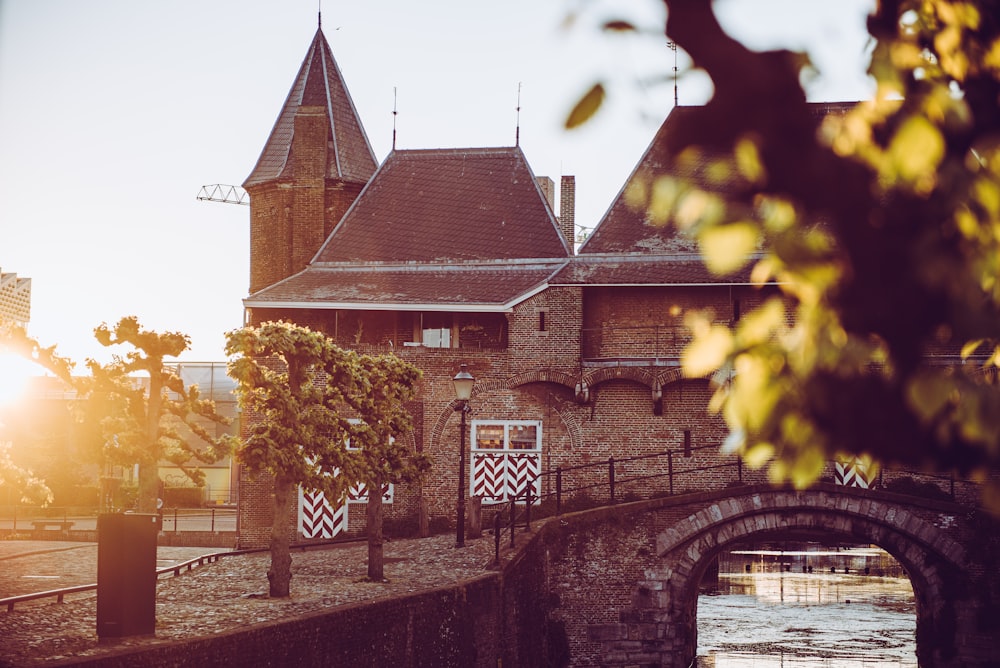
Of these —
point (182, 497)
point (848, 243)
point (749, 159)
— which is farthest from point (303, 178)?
point (848, 243)

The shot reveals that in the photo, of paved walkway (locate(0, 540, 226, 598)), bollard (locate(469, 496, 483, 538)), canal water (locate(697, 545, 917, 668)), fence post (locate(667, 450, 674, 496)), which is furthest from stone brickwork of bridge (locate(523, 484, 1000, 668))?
paved walkway (locate(0, 540, 226, 598))

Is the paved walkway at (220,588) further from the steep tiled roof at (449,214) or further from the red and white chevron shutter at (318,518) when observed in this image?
the steep tiled roof at (449,214)

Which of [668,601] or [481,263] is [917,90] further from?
[481,263]

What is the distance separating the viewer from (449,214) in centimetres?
3120

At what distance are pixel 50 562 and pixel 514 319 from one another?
963 cm

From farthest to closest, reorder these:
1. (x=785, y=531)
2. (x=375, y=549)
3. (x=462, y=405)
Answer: (x=785, y=531)
(x=462, y=405)
(x=375, y=549)

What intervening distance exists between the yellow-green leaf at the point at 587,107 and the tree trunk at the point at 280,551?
14675mm

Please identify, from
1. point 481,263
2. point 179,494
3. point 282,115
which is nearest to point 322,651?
point 481,263

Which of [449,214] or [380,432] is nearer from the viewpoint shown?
[380,432]

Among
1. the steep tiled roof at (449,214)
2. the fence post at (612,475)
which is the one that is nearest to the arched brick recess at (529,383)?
the fence post at (612,475)

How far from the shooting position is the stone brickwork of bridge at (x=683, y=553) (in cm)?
2331

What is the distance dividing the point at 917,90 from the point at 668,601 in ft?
70.4

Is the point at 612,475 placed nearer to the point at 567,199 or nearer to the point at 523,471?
the point at 523,471

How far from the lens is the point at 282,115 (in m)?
34.3
